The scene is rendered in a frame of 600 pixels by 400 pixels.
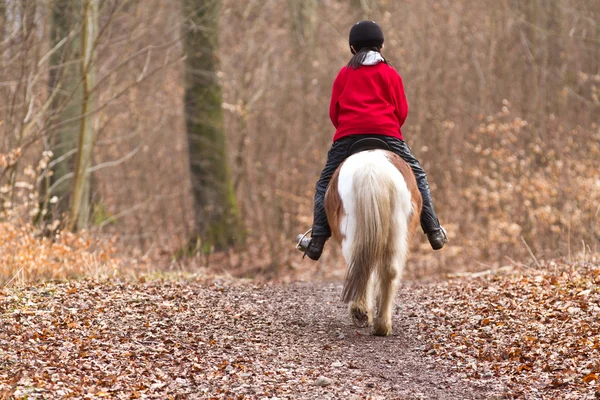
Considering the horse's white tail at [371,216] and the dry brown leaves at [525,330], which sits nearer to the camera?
the dry brown leaves at [525,330]

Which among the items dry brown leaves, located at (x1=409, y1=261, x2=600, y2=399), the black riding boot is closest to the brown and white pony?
the black riding boot

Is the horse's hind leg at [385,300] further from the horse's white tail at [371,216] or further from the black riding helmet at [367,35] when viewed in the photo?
the black riding helmet at [367,35]

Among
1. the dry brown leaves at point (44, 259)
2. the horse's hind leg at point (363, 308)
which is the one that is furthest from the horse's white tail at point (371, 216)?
the dry brown leaves at point (44, 259)

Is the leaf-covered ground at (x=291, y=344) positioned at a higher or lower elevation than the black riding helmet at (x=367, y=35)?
lower

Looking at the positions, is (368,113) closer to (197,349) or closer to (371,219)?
(371,219)

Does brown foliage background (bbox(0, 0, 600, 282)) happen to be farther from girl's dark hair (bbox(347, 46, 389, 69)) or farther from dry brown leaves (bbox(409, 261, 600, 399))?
girl's dark hair (bbox(347, 46, 389, 69))

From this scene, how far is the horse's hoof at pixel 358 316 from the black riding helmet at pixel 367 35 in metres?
2.45

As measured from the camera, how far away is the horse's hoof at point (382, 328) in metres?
6.45

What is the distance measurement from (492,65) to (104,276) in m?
12.1

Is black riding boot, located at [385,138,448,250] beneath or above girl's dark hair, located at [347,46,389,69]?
beneath

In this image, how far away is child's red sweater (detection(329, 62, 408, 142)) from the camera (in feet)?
22.1

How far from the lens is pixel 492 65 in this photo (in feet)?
58.1

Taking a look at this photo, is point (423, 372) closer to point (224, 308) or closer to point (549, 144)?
point (224, 308)

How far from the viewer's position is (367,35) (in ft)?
22.5
